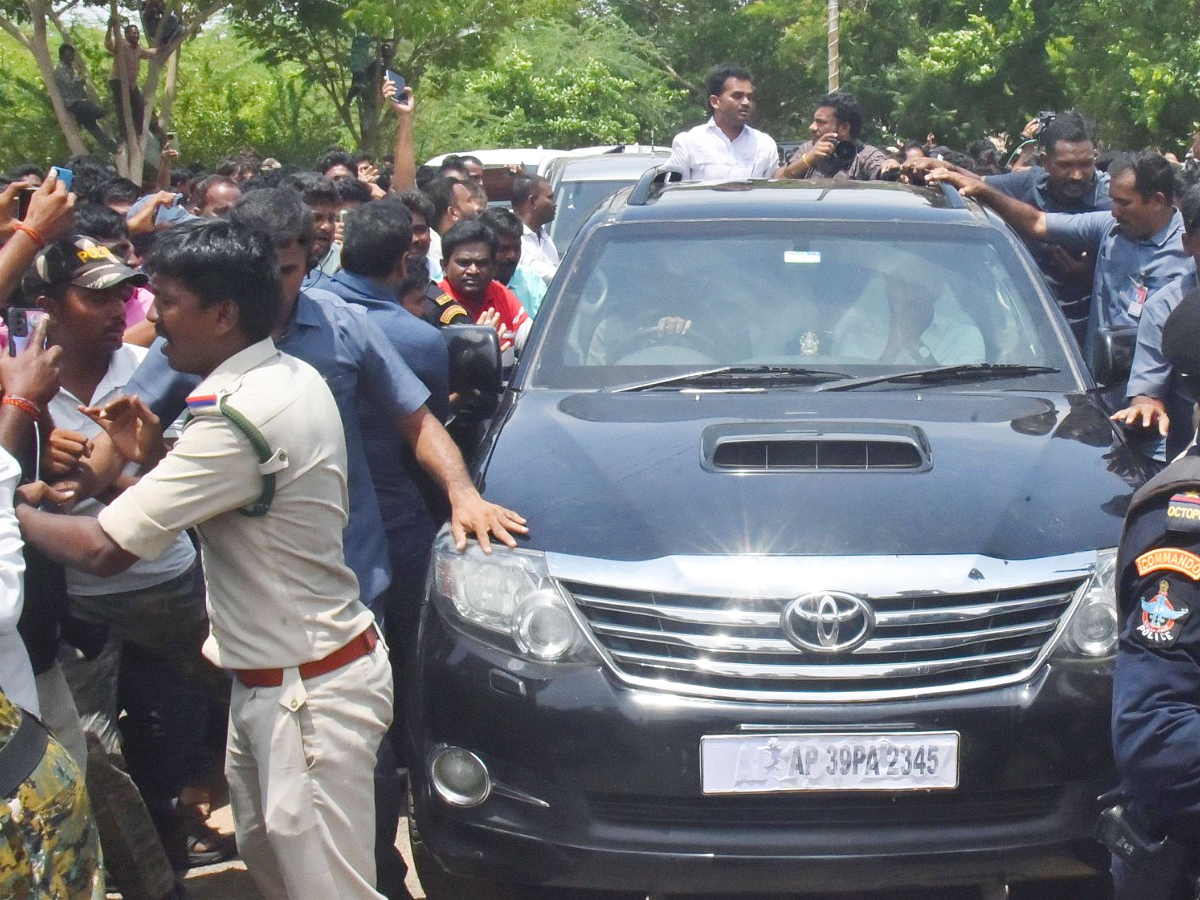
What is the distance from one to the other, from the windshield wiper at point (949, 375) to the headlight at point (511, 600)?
4.03 ft

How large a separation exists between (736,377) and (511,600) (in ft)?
3.99

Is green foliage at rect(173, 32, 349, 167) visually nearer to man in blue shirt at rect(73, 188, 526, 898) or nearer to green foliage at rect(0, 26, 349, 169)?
green foliage at rect(0, 26, 349, 169)

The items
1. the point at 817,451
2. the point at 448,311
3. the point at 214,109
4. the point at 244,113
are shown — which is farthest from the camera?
the point at 244,113

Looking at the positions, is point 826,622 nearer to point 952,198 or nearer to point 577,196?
point 952,198

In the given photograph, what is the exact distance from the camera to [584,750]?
339cm

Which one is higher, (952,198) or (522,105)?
(952,198)

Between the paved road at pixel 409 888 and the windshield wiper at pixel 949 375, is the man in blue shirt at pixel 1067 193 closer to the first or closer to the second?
the windshield wiper at pixel 949 375

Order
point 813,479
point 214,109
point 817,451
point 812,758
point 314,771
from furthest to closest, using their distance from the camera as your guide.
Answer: point 214,109 < point 817,451 < point 813,479 < point 812,758 < point 314,771

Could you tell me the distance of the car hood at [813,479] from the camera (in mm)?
3529

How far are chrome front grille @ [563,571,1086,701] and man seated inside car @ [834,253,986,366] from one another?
1.31m

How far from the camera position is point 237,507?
3.10 m

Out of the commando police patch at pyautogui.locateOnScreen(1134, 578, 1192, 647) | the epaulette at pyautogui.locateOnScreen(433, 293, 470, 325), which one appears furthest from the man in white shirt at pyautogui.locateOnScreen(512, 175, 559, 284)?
the commando police patch at pyautogui.locateOnScreen(1134, 578, 1192, 647)

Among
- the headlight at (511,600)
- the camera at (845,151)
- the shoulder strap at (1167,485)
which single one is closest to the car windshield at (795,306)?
the headlight at (511,600)

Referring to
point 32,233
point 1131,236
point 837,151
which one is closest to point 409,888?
point 32,233
